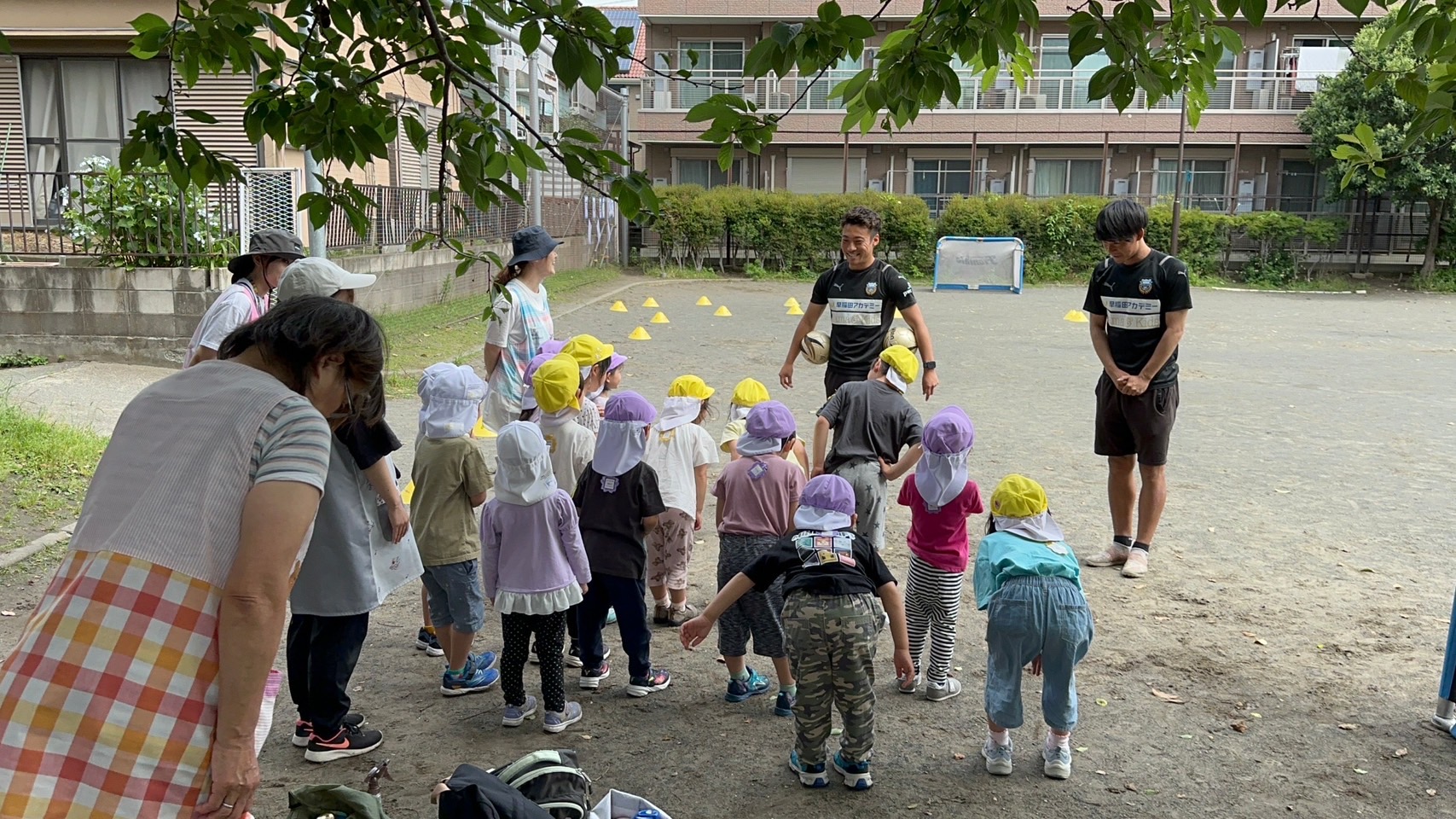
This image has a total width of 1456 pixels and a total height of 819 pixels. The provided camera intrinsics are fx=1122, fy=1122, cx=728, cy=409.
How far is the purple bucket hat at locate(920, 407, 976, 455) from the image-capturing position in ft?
14.9

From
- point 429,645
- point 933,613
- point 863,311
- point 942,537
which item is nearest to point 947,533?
point 942,537

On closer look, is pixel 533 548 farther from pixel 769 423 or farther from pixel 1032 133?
pixel 1032 133

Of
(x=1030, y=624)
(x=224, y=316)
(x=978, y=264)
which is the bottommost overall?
(x=1030, y=624)

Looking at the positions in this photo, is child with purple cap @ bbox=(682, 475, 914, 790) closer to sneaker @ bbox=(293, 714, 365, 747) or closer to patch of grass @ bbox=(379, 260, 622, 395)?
sneaker @ bbox=(293, 714, 365, 747)

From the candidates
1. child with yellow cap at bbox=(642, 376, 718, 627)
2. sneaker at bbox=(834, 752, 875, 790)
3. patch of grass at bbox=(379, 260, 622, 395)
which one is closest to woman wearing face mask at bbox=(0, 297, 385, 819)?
sneaker at bbox=(834, 752, 875, 790)

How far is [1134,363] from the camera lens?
6250 mm

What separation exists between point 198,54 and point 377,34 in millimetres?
619

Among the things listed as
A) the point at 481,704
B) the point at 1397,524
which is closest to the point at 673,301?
the point at 1397,524

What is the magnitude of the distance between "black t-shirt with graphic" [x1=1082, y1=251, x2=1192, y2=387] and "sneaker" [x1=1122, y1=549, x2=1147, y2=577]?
0.93 metres

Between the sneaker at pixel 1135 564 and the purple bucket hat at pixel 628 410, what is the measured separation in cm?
304

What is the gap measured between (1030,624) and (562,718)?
179cm

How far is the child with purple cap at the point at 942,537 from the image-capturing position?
4.58m

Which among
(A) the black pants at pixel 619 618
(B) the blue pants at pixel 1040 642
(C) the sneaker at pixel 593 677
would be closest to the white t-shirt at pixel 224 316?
(A) the black pants at pixel 619 618

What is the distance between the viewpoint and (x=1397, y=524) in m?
7.04
